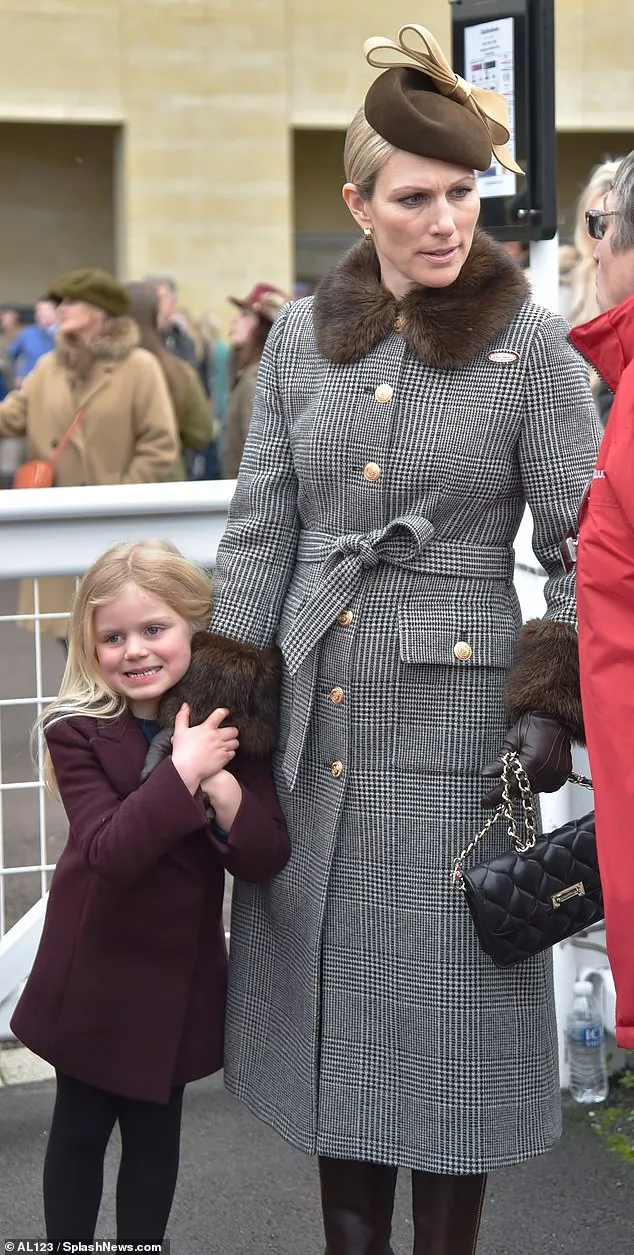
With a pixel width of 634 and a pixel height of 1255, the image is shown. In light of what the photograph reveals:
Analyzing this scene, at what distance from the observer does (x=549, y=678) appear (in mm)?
2432

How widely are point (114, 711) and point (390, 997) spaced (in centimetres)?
64

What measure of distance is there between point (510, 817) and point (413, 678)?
0.85 feet

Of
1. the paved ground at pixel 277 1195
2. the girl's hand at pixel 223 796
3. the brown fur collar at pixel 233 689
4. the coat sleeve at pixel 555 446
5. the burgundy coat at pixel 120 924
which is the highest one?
the coat sleeve at pixel 555 446

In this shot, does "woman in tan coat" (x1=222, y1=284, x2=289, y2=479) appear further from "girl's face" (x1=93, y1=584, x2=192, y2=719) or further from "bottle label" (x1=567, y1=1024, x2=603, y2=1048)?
"girl's face" (x1=93, y1=584, x2=192, y2=719)

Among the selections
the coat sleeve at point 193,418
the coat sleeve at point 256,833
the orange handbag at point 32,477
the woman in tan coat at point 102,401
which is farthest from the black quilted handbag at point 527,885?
the coat sleeve at point 193,418

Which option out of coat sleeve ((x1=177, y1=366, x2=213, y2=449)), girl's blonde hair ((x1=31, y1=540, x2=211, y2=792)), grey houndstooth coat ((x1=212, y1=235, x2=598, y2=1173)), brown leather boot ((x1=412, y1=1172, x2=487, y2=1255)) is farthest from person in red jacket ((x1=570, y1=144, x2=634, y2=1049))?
coat sleeve ((x1=177, y1=366, x2=213, y2=449))

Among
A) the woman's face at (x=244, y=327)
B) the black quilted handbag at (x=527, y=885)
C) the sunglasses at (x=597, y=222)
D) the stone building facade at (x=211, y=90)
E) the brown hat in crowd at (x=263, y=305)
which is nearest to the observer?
the sunglasses at (x=597, y=222)

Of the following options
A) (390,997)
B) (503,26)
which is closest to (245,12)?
(503,26)

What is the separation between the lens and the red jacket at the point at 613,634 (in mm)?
2117

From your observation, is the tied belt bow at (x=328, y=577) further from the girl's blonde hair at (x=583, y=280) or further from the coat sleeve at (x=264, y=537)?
the girl's blonde hair at (x=583, y=280)

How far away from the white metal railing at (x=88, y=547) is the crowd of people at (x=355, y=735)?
0.64 metres

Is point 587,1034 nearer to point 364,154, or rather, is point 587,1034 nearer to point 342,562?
point 342,562

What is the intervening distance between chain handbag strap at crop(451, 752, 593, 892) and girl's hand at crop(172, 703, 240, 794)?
40cm

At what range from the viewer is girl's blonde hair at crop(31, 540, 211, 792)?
2686mm
